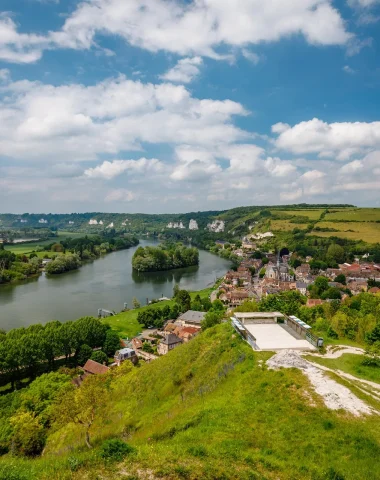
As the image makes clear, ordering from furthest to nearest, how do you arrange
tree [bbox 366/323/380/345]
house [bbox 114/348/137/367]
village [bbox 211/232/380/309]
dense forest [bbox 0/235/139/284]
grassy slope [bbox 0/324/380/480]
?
dense forest [bbox 0/235/139/284]
village [bbox 211/232/380/309]
house [bbox 114/348/137/367]
tree [bbox 366/323/380/345]
grassy slope [bbox 0/324/380/480]

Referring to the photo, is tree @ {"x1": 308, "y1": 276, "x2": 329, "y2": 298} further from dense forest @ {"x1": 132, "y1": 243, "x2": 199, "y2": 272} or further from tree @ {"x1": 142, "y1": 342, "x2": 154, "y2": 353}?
dense forest @ {"x1": 132, "y1": 243, "x2": 199, "y2": 272}

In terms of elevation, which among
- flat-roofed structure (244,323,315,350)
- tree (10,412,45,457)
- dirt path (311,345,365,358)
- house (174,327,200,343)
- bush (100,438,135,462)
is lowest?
house (174,327,200,343)

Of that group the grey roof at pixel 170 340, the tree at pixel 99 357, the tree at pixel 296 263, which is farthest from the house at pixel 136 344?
the tree at pixel 296 263

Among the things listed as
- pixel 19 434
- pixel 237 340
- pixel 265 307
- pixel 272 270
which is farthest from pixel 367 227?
pixel 19 434

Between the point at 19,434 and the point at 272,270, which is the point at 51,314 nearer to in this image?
the point at 19,434

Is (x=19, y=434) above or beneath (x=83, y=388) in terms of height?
beneath

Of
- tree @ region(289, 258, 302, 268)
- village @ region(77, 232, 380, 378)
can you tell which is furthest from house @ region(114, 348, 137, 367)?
tree @ region(289, 258, 302, 268)
